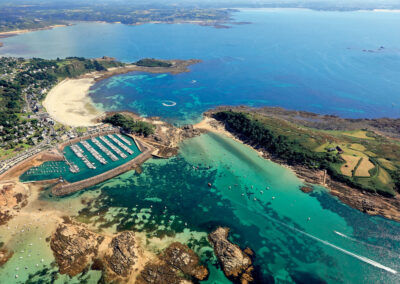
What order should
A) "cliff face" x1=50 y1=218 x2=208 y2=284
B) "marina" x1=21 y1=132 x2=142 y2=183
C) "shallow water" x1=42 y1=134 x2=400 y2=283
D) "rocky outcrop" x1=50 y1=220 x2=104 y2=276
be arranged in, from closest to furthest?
"cliff face" x1=50 y1=218 x2=208 y2=284 → "rocky outcrop" x1=50 y1=220 x2=104 y2=276 → "shallow water" x1=42 y1=134 x2=400 y2=283 → "marina" x1=21 y1=132 x2=142 y2=183

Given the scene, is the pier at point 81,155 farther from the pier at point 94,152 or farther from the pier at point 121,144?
the pier at point 121,144

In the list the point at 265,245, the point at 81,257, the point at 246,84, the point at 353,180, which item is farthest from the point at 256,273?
the point at 246,84

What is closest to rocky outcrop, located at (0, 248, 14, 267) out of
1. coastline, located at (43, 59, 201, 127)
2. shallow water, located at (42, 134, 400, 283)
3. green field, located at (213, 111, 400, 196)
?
shallow water, located at (42, 134, 400, 283)

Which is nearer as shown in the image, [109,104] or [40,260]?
[40,260]

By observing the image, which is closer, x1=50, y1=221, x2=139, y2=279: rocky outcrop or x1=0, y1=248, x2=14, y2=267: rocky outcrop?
x1=50, y1=221, x2=139, y2=279: rocky outcrop

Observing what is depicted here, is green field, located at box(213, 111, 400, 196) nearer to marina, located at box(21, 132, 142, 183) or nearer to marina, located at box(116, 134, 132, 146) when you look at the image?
marina, located at box(116, 134, 132, 146)

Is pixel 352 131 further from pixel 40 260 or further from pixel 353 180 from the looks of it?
pixel 40 260

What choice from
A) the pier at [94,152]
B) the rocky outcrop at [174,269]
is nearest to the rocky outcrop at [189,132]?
the pier at [94,152]
